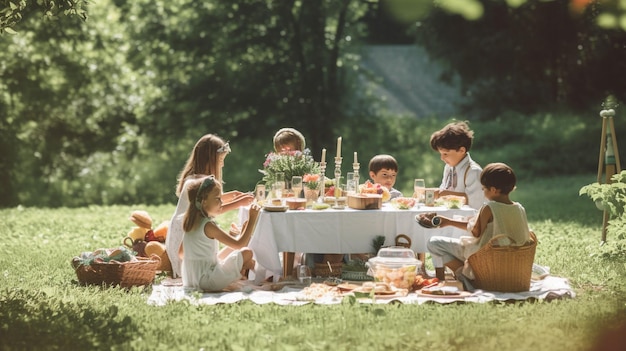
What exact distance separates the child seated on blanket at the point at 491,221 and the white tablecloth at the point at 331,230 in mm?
268

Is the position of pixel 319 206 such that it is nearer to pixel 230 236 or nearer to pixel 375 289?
pixel 230 236

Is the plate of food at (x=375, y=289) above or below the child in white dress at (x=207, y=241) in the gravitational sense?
below

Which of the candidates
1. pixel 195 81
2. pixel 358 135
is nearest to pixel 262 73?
pixel 195 81

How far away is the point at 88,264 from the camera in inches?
319

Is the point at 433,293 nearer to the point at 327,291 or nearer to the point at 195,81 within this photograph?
the point at 327,291

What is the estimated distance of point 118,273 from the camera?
797 cm

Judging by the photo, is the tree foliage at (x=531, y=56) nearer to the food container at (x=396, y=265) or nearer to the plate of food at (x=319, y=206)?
the plate of food at (x=319, y=206)

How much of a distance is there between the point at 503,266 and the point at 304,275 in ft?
5.70

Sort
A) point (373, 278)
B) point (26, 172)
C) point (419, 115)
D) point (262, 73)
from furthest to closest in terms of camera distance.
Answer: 1. point (419, 115)
2. point (262, 73)
3. point (26, 172)
4. point (373, 278)

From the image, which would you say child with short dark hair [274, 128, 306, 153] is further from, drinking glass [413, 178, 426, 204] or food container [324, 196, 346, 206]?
drinking glass [413, 178, 426, 204]

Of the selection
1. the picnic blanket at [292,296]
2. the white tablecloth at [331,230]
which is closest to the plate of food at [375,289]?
the picnic blanket at [292,296]

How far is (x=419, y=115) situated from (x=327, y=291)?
23.2 meters

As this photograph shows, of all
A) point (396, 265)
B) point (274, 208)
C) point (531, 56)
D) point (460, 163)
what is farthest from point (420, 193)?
point (531, 56)

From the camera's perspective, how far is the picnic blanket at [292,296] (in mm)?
7195
